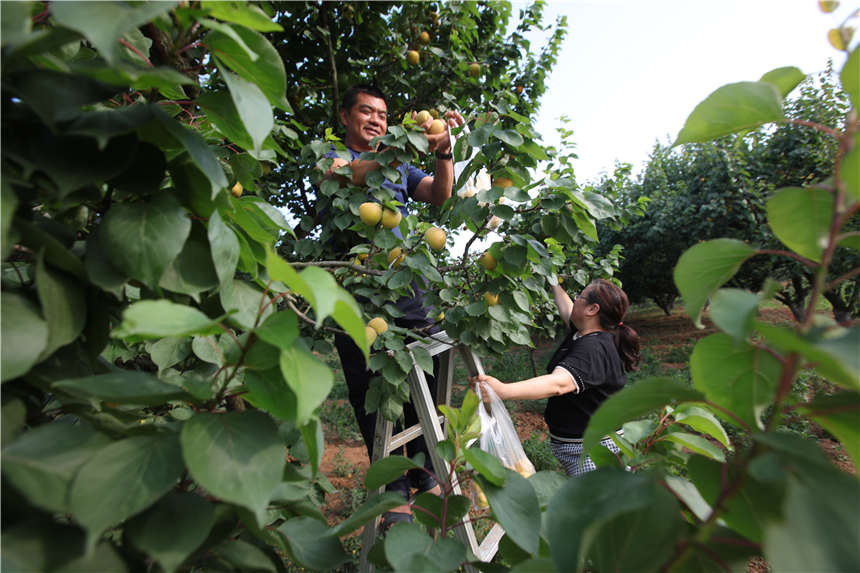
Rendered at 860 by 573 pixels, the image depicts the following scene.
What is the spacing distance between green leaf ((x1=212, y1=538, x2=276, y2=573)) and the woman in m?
1.41

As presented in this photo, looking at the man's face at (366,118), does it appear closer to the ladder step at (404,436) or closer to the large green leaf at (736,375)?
the ladder step at (404,436)

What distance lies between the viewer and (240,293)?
1.65 ft

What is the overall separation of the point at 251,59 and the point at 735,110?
19.3 inches

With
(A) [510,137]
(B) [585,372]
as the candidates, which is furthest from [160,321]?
(B) [585,372]

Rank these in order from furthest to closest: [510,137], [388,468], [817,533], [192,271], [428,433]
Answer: [428,433], [510,137], [388,468], [192,271], [817,533]

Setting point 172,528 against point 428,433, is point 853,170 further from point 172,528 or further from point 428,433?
point 428,433

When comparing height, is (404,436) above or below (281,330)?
below

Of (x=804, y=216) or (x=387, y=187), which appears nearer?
(x=804, y=216)

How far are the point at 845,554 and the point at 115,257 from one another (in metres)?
0.57

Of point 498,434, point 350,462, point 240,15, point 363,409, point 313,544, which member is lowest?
point 350,462

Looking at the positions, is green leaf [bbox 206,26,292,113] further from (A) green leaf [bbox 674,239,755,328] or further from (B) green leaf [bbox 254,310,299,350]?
(A) green leaf [bbox 674,239,755,328]

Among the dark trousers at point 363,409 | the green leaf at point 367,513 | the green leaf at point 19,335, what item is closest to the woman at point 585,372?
the dark trousers at point 363,409

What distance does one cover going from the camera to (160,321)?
1.02 feet

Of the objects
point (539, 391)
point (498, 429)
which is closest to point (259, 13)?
point (498, 429)
